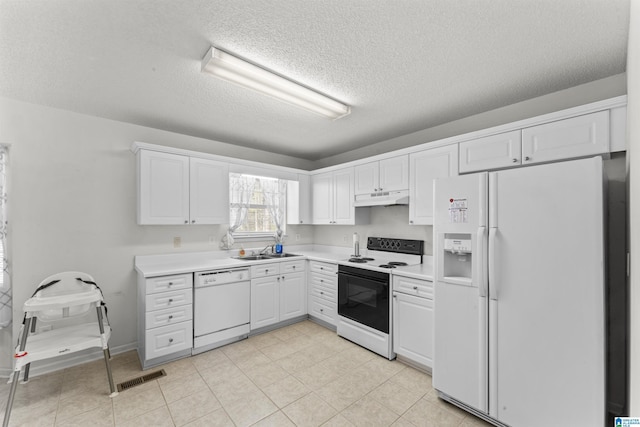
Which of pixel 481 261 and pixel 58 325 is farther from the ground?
pixel 481 261

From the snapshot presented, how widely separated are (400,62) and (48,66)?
2651 millimetres

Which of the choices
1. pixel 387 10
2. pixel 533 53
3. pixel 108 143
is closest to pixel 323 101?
pixel 387 10

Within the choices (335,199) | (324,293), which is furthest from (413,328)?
(335,199)

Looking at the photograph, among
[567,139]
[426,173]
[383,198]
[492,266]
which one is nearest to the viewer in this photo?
[492,266]

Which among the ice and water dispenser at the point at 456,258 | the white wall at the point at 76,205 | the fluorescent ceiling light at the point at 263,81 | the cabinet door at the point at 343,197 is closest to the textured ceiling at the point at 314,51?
the fluorescent ceiling light at the point at 263,81

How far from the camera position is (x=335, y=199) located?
13.4 ft

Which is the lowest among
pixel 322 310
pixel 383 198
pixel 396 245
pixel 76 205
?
pixel 322 310

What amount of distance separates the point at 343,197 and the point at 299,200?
0.81m

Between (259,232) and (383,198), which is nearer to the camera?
(383,198)

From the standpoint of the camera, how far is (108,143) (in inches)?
118

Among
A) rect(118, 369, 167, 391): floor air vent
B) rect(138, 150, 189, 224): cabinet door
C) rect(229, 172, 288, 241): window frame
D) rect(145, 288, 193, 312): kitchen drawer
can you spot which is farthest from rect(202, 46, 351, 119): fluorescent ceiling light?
rect(118, 369, 167, 391): floor air vent

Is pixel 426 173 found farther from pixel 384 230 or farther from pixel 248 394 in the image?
pixel 248 394

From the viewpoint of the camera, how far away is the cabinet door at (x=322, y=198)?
4.18 meters

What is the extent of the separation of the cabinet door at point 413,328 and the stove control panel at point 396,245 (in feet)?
2.59
